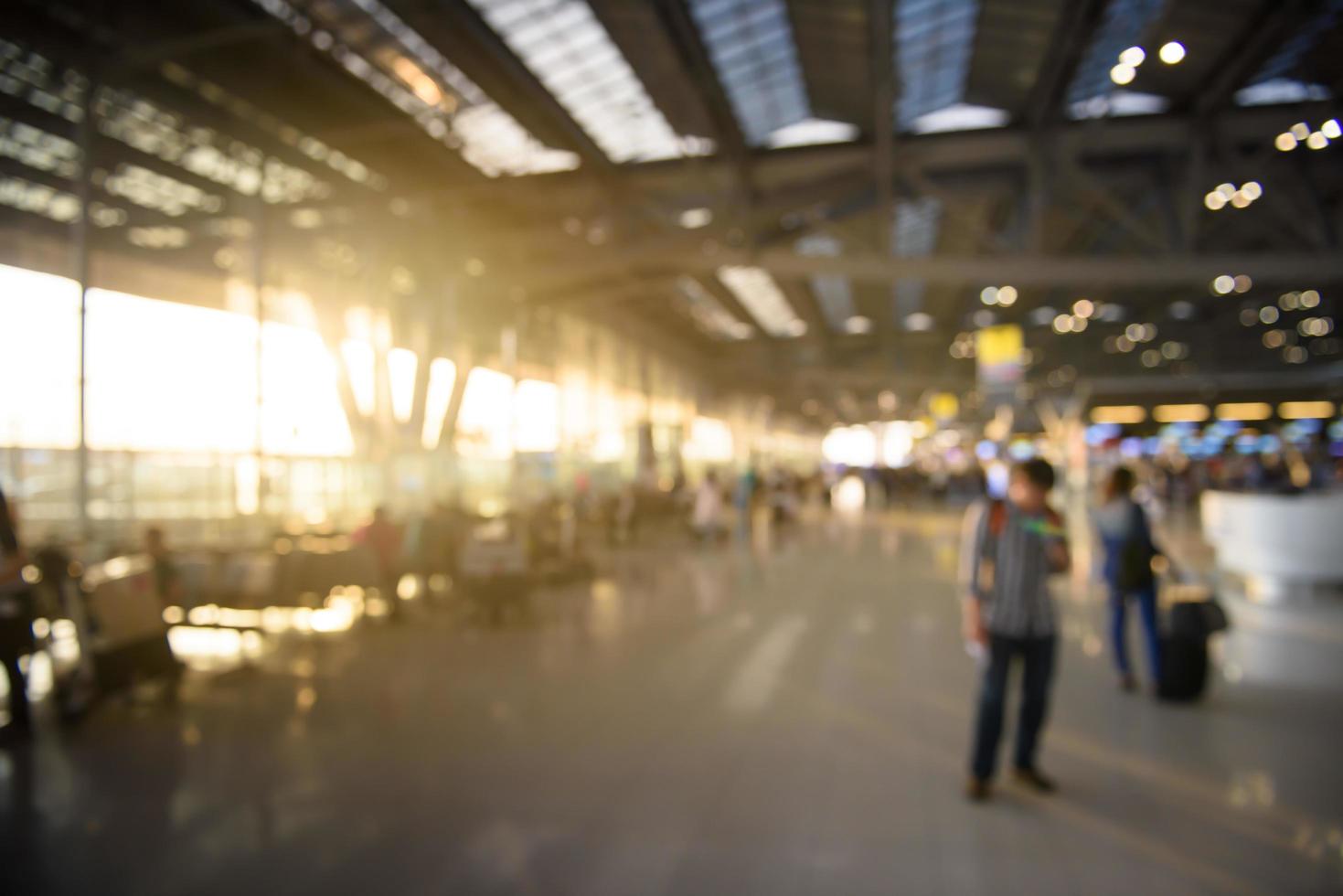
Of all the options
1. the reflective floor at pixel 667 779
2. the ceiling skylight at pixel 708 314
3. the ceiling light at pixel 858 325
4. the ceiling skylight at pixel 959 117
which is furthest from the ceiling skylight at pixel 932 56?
the ceiling light at pixel 858 325

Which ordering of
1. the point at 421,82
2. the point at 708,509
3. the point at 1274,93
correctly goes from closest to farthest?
the point at 421,82 < the point at 1274,93 < the point at 708,509

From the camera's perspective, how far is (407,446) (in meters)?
19.1

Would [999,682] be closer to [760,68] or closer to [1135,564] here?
[1135,564]

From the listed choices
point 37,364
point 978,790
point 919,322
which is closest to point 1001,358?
point 978,790

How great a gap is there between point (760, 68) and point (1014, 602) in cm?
1219

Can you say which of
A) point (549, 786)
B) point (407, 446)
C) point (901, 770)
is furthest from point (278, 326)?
point (901, 770)

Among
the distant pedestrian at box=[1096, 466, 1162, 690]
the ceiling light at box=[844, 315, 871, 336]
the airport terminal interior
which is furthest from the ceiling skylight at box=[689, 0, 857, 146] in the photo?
the ceiling light at box=[844, 315, 871, 336]

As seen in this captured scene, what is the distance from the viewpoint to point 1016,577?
443 centimetres

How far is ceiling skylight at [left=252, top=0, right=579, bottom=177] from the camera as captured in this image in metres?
11.2

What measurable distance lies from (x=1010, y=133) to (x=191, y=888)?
1653 centimetres

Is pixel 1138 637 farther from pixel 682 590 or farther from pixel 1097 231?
pixel 1097 231

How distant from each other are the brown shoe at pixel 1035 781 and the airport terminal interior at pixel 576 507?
2 centimetres

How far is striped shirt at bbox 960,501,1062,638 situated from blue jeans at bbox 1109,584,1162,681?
2.49m

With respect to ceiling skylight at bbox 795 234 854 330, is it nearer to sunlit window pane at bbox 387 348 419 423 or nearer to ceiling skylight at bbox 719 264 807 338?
ceiling skylight at bbox 719 264 807 338
